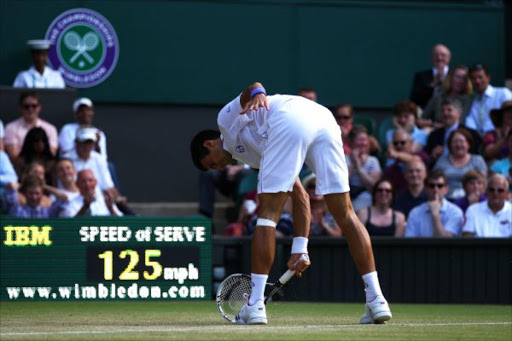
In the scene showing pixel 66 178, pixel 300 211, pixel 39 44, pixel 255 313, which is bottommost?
pixel 255 313

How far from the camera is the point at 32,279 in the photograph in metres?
11.7

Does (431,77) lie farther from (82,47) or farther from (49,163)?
(49,163)

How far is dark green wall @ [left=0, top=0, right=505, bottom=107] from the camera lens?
54.9 feet

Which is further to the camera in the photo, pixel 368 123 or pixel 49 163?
pixel 368 123

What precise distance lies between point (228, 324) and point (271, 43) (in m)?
9.15

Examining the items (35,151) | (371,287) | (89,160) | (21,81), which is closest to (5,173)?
(35,151)

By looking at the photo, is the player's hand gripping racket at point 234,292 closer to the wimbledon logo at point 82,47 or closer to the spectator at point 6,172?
the spectator at point 6,172

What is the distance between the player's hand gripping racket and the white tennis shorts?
32.5 inches

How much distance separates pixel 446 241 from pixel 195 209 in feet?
13.9

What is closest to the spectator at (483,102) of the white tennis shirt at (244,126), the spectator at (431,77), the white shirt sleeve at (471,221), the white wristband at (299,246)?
the spectator at (431,77)

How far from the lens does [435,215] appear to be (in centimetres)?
1291

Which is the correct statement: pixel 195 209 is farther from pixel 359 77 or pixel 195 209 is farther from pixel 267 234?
pixel 267 234

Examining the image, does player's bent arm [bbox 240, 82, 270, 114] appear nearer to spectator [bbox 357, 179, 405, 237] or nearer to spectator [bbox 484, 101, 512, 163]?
spectator [bbox 357, 179, 405, 237]

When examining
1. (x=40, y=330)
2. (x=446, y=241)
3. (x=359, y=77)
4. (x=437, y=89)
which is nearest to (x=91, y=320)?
(x=40, y=330)
